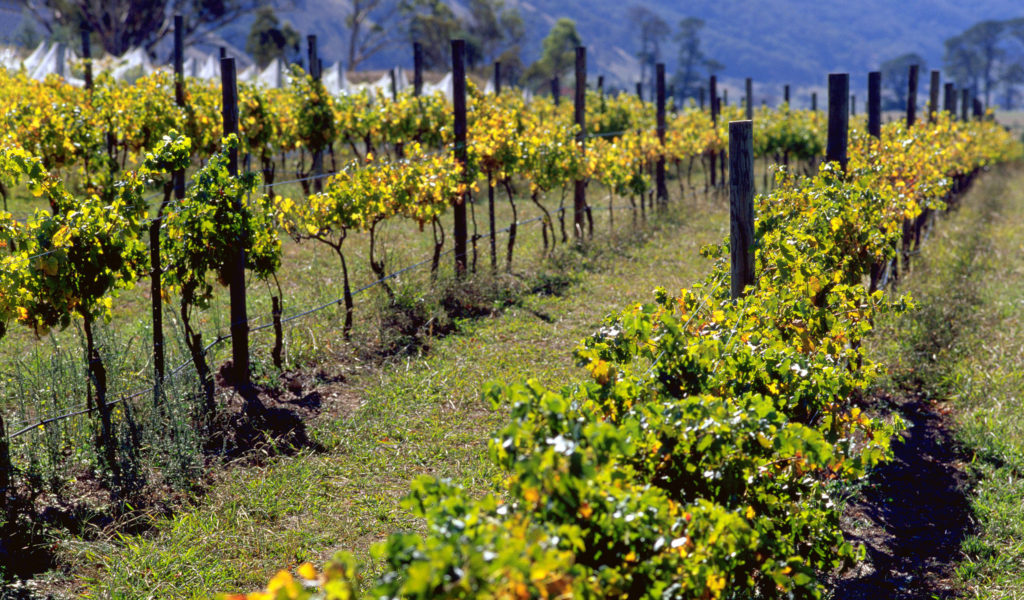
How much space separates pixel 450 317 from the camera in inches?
312

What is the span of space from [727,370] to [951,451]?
283 centimetres

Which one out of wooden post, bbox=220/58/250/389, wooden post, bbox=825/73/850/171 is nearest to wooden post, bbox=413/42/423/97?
wooden post, bbox=220/58/250/389

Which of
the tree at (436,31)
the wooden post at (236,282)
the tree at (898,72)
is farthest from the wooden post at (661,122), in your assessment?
the tree at (898,72)

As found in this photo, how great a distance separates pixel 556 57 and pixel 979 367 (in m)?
77.6

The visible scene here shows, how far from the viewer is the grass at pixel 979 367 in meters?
Answer: 4.29

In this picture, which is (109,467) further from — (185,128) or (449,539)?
(185,128)

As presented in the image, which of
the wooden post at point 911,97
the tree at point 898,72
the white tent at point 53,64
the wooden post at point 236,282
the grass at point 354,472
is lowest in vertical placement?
the grass at point 354,472

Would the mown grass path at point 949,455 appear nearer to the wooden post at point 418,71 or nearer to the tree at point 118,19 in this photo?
the wooden post at point 418,71

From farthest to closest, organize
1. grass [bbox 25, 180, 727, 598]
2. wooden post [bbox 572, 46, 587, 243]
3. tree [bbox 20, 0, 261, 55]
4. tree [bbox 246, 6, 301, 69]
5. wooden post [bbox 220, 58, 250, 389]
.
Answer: tree [bbox 246, 6, 301, 69] < tree [bbox 20, 0, 261, 55] < wooden post [bbox 572, 46, 587, 243] < wooden post [bbox 220, 58, 250, 389] < grass [bbox 25, 180, 727, 598]

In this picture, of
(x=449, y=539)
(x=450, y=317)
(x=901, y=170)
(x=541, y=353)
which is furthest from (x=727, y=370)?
(x=901, y=170)

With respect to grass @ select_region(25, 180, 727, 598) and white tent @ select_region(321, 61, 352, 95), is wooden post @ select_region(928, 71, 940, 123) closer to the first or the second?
grass @ select_region(25, 180, 727, 598)

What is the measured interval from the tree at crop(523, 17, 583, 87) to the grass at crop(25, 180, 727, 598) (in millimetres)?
62431

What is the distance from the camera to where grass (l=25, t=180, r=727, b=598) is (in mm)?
4047

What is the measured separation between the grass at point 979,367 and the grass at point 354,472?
89.2 inches
